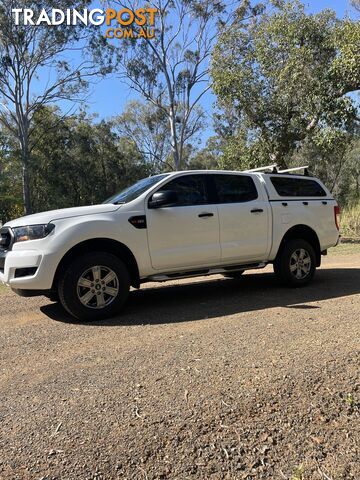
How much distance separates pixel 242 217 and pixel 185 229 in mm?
988

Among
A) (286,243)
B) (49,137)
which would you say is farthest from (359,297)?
(49,137)

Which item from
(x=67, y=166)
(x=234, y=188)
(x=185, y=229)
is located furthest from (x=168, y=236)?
(x=67, y=166)

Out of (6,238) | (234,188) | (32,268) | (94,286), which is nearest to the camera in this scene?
(32,268)

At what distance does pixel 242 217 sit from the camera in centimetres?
620

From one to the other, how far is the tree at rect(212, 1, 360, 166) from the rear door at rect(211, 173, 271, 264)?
24.2 ft

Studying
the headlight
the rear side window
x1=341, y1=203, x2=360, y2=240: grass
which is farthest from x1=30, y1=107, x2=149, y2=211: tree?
the headlight

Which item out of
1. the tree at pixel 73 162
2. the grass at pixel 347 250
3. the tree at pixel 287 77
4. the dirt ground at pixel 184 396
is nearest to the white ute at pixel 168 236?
the dirt ground at pixel 184 396

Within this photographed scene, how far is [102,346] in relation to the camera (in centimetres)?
416

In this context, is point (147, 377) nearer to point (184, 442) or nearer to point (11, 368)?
point (184, 442)

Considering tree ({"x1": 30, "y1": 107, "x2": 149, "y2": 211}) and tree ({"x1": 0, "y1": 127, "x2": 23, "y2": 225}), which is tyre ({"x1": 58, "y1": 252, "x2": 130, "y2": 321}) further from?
tree ({"x1": 0, "y1": 127, "x2": 23, "y2": 225})

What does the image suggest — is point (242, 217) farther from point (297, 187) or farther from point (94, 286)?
point (94, 286)

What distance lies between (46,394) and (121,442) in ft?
3.04

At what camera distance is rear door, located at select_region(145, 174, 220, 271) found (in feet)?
18.1

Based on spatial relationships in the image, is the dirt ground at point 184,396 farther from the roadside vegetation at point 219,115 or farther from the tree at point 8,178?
Answer: the tree at point 8,178
